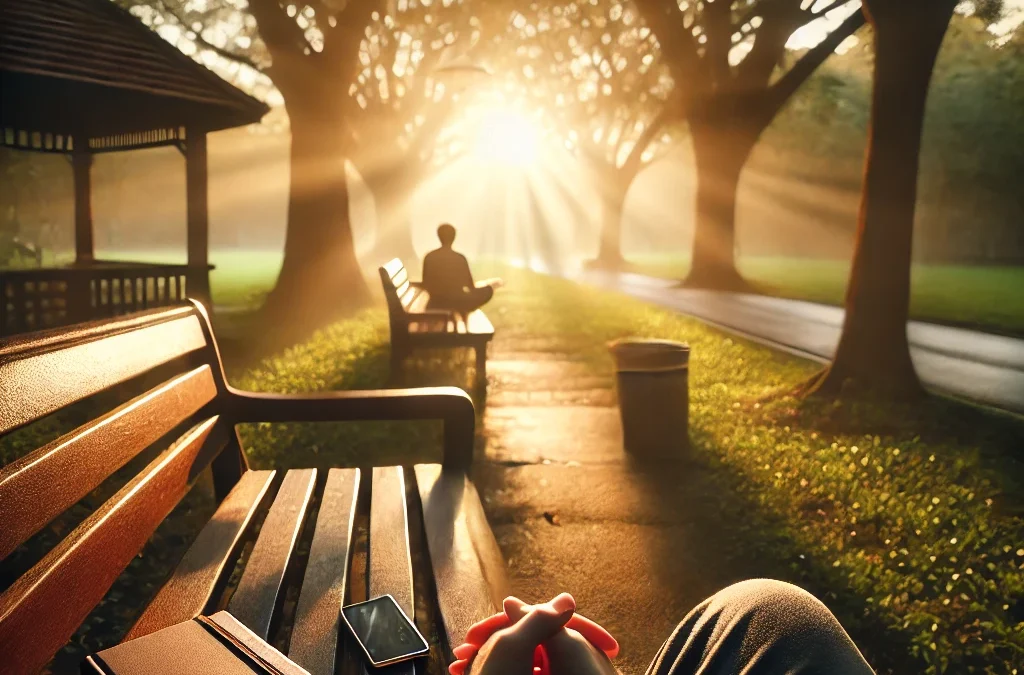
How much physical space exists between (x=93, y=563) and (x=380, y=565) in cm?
76

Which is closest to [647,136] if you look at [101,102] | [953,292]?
[953,292]

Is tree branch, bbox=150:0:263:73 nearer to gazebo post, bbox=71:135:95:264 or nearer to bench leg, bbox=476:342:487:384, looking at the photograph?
gazebo post, bbox=71:135:95:264

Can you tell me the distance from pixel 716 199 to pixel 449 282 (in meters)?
13.1

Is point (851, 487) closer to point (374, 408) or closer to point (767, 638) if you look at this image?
point (374, 408)

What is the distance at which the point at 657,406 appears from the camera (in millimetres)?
5715

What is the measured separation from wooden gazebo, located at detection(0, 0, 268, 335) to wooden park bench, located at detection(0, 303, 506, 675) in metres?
6.83

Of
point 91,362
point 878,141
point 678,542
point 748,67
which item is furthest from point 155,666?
point 748,67

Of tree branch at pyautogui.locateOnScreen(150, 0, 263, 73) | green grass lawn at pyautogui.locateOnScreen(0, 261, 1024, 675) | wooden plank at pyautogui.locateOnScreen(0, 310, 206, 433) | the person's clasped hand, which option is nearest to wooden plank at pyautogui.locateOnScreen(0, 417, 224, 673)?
wooden plank at pyautogui.locateOnScreen(0, 310, 206, 433)

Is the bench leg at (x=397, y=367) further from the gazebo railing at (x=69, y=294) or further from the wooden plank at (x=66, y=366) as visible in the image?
the wooden plank at (x=66, y=366)

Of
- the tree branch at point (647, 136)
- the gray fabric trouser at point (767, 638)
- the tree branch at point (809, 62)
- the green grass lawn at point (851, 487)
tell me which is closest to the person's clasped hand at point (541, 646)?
the gray fabric trouser at point (767, 638)

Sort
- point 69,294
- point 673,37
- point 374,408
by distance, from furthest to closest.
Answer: point 673,37
point 69,294
point 374,408

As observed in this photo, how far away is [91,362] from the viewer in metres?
1.98

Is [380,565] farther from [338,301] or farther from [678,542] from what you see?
[338,301]

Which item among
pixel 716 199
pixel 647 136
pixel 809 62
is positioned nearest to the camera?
pixel 809 62
